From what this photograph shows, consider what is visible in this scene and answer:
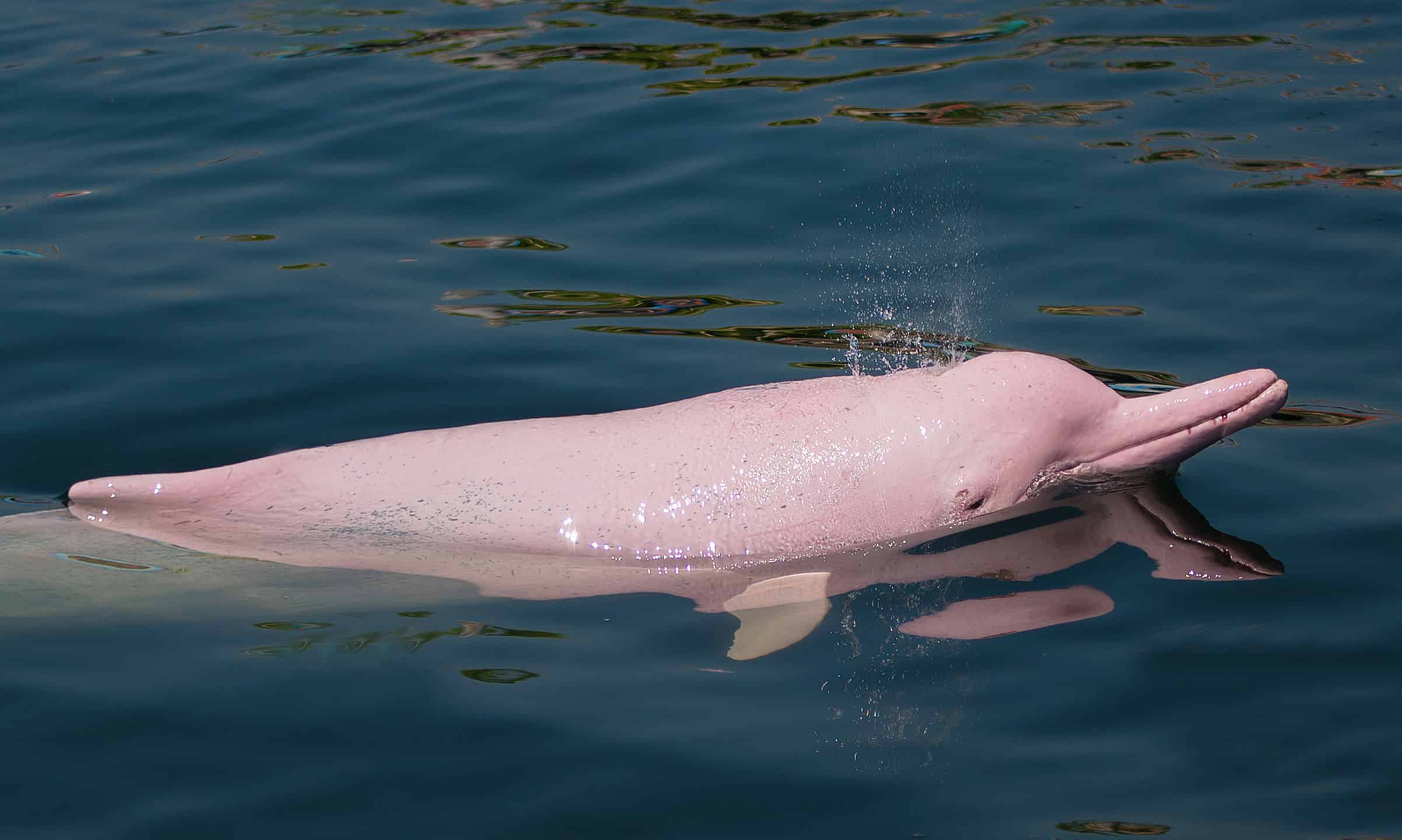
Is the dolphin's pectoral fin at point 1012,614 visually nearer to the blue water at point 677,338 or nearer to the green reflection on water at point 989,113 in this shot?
the blue water at point 677,338

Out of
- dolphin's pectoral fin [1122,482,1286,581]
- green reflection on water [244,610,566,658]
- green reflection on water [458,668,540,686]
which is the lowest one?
green reflection on water [244,610,566,658]

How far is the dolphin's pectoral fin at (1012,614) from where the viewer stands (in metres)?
5.84

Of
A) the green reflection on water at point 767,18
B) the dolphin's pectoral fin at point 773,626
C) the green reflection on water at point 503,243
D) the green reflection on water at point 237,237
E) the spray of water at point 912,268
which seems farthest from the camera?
the green reflection on water at point 767,18

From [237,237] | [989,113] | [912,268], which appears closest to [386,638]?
[912,268]

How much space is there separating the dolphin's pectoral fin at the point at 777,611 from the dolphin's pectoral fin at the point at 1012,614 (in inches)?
16.1

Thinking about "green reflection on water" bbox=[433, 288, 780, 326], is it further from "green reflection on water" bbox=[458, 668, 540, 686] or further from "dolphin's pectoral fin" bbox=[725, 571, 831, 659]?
"green reflection on water" bbox=[458, 668, 540, 686]

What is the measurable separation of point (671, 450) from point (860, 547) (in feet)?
3.16

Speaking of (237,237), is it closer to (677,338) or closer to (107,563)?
(677,338)

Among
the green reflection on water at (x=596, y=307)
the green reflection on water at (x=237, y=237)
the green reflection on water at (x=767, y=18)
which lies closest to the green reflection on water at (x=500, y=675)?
the green reflection on water at (x=596, y=307)

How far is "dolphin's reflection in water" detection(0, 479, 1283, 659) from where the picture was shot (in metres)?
6.17

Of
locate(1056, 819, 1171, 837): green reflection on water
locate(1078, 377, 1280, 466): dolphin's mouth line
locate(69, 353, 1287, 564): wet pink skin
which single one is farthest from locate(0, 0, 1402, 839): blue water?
locate(1078, 377, 1280, 466): dolphin's mouth line

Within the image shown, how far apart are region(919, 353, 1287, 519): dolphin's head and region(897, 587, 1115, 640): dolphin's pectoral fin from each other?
704mm

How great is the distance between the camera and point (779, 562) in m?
6.56

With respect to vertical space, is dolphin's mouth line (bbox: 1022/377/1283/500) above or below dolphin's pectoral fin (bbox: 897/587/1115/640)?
above
